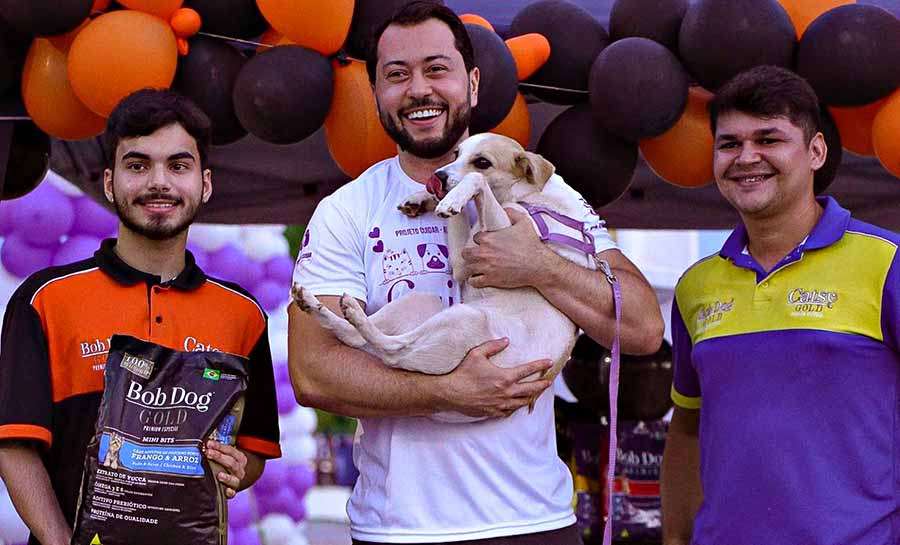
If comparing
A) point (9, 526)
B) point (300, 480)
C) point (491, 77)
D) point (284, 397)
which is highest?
point (491, 77)

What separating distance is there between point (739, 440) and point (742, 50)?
1.48 meters

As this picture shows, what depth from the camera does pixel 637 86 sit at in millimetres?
3312

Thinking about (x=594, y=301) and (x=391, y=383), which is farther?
(x=594, y=301)

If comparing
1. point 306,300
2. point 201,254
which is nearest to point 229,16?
point 306,300

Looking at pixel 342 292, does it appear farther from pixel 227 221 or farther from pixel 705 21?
pixel 227 221

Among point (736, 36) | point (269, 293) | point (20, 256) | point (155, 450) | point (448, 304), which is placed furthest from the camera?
point (269, 293)

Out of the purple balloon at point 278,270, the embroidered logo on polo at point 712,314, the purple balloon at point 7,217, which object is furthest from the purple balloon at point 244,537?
the embroidered logo on polo at point 712,314

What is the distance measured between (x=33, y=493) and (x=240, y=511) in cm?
365

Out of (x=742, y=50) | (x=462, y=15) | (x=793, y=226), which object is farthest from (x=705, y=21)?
(x=793, y=226)

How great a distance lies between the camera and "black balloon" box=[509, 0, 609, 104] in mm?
3504

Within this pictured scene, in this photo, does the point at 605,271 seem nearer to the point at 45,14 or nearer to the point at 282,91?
the point at 282,91

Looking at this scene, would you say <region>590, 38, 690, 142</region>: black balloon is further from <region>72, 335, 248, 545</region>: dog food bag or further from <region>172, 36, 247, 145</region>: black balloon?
<region>72, 335, 248, 545</region>: dog food bag

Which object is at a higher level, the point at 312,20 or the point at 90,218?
the point at 312,20

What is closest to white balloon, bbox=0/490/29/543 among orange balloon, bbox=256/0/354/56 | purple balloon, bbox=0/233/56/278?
purple balloon, bbox=0/233/56/278
